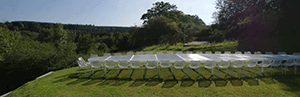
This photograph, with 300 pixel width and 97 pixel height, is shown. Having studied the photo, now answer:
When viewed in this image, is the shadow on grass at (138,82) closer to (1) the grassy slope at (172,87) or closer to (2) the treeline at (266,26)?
(1) the grassy slope at (172,87)

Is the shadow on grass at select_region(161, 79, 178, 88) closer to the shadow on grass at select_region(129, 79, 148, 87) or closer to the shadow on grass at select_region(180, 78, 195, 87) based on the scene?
the shadow on grass at select_region(180, 78, 195, 87)

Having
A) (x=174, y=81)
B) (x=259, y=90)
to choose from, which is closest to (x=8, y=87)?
(x=174, y=81)

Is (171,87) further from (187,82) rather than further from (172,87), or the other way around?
(187,82)

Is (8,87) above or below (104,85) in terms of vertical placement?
below

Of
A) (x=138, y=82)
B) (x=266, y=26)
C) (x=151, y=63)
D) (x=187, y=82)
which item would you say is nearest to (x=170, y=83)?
(x=187, y=82)

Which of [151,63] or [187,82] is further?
[151,63]

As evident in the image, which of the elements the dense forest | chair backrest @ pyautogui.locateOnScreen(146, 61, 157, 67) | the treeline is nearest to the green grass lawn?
chair backrest @ pyautogui.locateOnScreen(146, 61, 157, 67)

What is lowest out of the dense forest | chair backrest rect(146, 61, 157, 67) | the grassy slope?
the grassy slope

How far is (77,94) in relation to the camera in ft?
16.4

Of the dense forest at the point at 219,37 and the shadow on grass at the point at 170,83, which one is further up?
the dense forest at the point at 219,37

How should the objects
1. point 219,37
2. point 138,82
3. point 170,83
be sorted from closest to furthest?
1. point 170,83
2. point 138,82
3. point 219,37

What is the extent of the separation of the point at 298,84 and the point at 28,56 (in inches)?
614

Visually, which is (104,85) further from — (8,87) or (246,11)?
(246,11)

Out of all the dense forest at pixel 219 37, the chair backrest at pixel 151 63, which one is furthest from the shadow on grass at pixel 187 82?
the dense forest at pixel 219 37
